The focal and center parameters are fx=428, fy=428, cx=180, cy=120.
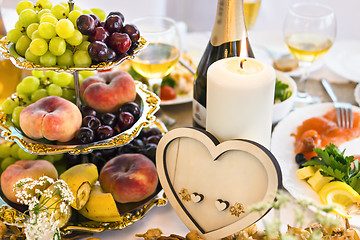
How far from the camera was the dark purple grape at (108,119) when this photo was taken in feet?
2.61

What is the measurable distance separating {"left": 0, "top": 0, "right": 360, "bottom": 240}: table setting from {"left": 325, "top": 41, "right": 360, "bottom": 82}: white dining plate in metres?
0.23

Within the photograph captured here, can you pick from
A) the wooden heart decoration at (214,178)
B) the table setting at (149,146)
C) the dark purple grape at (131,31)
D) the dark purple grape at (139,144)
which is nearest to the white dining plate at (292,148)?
the table setting at (149,146)

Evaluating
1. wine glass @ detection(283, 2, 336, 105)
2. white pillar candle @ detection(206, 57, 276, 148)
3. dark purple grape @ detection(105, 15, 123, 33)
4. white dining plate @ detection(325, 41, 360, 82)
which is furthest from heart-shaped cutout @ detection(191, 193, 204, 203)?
white dining plate @ detection(325, 41, 360, 82)

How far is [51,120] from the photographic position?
0.72 metres

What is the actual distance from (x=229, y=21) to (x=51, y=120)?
0.40m

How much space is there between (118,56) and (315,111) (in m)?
0.54

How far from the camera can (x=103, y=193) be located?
748 mm

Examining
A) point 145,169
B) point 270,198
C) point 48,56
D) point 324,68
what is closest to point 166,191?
point 145,169

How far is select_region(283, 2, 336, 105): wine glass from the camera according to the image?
3.59 ft

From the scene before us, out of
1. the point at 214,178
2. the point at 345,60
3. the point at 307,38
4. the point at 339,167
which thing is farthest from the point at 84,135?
the point at 345,60

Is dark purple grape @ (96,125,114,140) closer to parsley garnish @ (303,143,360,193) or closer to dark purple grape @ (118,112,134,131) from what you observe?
dark purple grape @ (118,112,134,131)

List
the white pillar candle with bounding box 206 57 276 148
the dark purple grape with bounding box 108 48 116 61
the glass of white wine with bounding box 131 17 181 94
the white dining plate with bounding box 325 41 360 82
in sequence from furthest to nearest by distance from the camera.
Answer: the white dining plate with bounding box 325 41 360 82 → the glass of white wine with bounding box 131 17 181 94 → the dark purple grape with bounding box 108 48 116 61 → the white pillar candle with bounding box 206 57 276 148

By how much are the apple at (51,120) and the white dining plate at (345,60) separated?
31.1 inches

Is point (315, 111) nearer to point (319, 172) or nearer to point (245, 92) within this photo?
point (319, 172)
